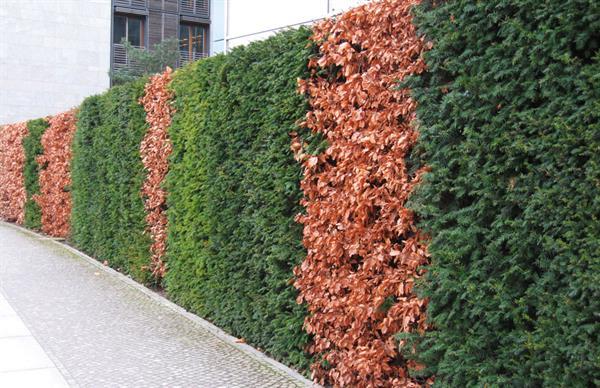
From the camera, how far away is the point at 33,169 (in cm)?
1800

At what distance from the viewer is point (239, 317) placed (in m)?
7.50

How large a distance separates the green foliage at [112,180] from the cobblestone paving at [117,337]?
0.65 metres

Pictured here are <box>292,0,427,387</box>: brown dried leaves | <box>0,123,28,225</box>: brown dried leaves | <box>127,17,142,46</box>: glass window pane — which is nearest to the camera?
<box>292,0,427,387</box>: brown dried leaves

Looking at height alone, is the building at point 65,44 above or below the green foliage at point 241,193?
above

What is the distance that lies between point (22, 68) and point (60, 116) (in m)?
17.5

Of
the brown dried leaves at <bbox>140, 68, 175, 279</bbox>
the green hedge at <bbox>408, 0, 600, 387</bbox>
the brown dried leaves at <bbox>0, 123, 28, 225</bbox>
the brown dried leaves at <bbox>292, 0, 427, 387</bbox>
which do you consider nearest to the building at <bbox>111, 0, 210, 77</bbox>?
the brown dried leaves at <bbox>0, 123, 28, 225</bbox>

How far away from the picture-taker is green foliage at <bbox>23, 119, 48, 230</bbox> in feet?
57.9

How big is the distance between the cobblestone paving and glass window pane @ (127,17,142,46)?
26.3 meters

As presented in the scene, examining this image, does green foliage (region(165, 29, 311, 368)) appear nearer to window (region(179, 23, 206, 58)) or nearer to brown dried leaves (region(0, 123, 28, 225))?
brown dried leaves (region(0, 123, 28, 225))

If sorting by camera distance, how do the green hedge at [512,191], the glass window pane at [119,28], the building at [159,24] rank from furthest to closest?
the glass window pane at [119,28] < the building at [159,24] < the green hedge at [512,191]

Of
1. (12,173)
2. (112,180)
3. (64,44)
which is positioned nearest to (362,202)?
(112,180)

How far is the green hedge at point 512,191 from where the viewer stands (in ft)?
11.2

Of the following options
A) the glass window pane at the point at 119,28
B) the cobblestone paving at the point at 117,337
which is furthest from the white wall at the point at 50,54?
the cobblestone paving at the point at 117,337

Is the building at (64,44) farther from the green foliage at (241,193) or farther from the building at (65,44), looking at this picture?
the green foliage at (241,193)
